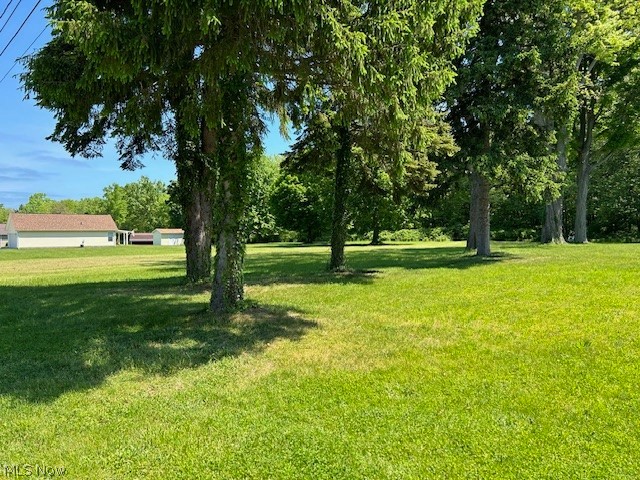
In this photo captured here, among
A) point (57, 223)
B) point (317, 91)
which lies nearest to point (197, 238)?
point (317, 91)

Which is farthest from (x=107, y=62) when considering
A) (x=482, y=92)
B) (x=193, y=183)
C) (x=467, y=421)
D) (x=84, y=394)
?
(x=482, y=92)

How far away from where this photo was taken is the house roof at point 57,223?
189 ft

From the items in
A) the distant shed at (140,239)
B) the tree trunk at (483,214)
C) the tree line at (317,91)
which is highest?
the tree line at (317,91)

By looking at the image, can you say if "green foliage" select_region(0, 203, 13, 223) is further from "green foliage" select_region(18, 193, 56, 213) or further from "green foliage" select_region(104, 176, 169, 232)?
"green foliage" select_region(104, 176, 169, 232)

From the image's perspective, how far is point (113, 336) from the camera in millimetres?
6934

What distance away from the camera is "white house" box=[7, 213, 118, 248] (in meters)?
57.4

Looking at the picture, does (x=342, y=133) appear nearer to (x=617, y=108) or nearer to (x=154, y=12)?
(x=154, y=12)

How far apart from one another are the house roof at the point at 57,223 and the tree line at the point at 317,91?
5315 centimetres

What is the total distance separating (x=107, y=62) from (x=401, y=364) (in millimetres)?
4882

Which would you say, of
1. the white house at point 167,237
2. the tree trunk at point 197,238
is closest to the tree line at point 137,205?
the white house at point 167,237

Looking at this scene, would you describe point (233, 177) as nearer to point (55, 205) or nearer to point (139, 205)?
point (139, 205)

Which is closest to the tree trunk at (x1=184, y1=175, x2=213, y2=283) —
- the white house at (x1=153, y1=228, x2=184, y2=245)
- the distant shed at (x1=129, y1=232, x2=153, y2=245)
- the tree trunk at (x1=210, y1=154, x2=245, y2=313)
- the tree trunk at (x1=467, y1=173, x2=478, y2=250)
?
the tree trunk at (x1=210, y1=154, x2=245, y2=313)

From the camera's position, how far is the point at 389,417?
3898mm

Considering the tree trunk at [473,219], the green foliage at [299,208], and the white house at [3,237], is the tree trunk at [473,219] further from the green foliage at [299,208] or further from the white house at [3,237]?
the white house at [3,237]
